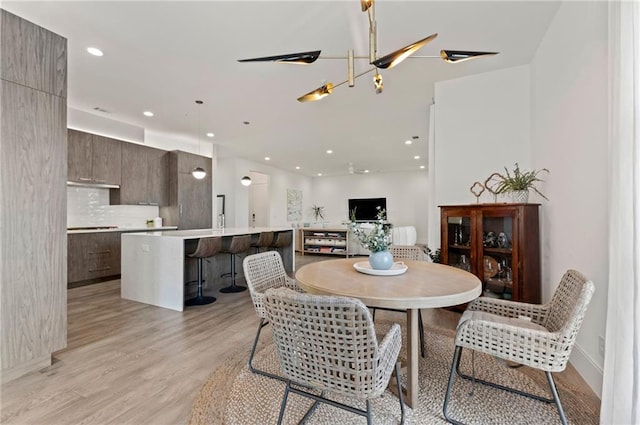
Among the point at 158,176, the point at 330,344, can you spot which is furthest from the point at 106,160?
the point at 330,344

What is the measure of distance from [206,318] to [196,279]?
1038 mm

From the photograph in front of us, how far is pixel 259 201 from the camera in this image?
29.8 ft

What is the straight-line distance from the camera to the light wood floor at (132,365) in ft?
5.14

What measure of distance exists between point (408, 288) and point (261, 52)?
2594 mm

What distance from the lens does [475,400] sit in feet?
5.41

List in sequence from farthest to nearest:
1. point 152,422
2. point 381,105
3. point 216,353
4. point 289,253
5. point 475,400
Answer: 1. point 289,253
2. point 381,105
3. point 216,353
4. point 475,400
5. point 152,422

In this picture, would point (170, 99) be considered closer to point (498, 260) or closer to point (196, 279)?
point (196, 279)

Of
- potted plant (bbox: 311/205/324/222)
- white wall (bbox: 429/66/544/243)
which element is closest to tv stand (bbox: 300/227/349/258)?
potted plant (bbox: 311/205/324/222)

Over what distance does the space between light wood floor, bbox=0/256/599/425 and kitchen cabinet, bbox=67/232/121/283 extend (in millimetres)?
1197

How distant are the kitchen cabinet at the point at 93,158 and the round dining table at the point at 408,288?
4497 mm

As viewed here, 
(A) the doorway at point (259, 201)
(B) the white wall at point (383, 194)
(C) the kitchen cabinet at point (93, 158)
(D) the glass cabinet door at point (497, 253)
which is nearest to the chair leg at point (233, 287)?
(C) the kitchen cabinet at point (93, 158)

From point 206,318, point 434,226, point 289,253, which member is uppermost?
point 434,226

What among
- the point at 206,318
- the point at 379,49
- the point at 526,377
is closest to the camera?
the point at 526,377

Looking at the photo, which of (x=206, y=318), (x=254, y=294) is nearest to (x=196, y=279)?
(x=206, y=318)
